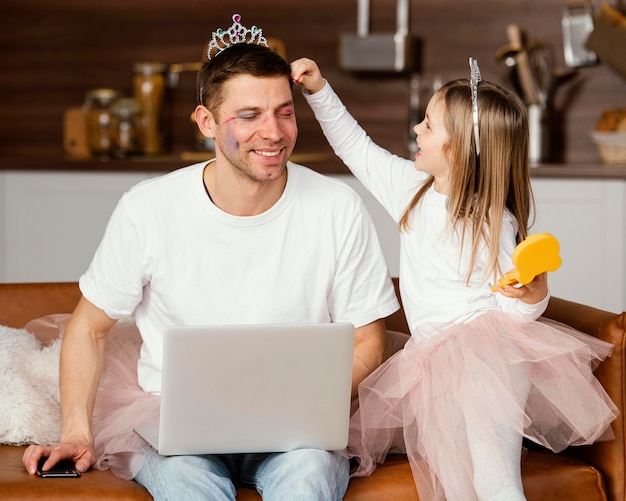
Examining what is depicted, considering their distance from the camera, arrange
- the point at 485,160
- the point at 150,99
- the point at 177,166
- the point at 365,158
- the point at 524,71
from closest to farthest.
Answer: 1. the point at 485,160
2. the point at 365,158
3. the point at 177,166
4. the point at 524,71
5. the point at 150,99

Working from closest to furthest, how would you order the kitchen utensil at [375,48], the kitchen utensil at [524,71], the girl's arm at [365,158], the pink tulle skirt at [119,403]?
the pink tulle skirt at [119,403]
the girl's arm at [365,158]
the kitchen utensil at [524,71]
the kitchen utensil at [375,48]

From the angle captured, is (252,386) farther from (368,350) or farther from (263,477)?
(368,350)

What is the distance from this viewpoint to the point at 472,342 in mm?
2109

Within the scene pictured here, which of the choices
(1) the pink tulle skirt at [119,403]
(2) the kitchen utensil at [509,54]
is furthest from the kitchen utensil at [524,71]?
(1) the pink tulle skirt at [119,403]

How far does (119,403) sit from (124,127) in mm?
2222

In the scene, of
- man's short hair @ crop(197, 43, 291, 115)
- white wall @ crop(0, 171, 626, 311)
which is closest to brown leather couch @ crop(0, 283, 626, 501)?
man's short hair @ crop(197, 43, 291, 115)

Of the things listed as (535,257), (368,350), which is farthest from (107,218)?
(535,257)

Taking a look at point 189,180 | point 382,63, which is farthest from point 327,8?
point 189,180

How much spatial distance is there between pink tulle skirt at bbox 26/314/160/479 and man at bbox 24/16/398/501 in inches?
0.7

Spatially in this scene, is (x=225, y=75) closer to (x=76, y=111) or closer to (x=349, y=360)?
(x=349, y=360)

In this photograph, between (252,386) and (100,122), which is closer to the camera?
(252,386)

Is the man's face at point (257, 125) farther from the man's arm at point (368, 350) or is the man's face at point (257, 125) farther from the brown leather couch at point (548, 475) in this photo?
the brown leather couch at point (548, 475)

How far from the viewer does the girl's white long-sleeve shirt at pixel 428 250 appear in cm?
220

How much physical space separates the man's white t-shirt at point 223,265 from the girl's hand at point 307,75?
0.83 feet
